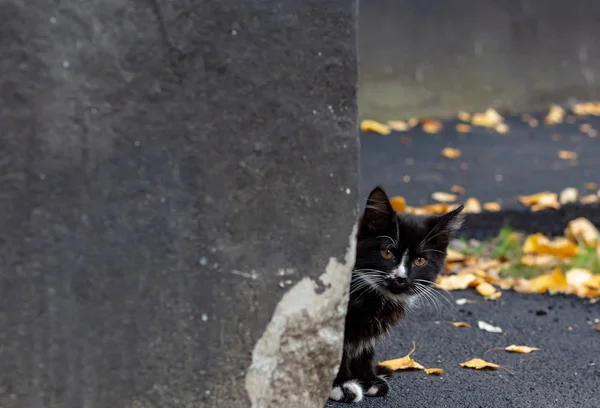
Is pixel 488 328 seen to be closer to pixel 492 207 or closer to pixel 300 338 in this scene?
pixel 300 338

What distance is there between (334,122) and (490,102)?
7.61 metres

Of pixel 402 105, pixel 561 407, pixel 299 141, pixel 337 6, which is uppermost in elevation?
pixel 402 105

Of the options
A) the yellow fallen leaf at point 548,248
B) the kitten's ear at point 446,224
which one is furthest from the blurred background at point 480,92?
the kitten's ear at point 446,224

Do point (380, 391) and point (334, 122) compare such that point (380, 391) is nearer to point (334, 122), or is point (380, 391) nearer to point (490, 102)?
point (334, 122)

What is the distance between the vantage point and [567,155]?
799 centimetres

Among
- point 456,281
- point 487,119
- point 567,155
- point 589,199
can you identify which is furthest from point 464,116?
point 456,281

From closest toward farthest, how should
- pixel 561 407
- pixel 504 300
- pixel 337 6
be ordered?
pixel 337 6 → pixel 561 407 → pixel 504 300

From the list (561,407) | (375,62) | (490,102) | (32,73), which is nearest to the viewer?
(32,73)

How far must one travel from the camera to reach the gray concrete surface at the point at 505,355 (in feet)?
9.39

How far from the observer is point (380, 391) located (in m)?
2.86

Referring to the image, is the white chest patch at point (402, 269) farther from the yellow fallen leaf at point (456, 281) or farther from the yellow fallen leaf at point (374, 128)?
the yellow fallen leaf at point (374, 128)

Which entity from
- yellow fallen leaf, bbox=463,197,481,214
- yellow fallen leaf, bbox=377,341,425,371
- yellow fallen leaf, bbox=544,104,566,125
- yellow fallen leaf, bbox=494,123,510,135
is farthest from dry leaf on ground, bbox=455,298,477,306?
yellow fallen leaf, bbox=544,104,566,125

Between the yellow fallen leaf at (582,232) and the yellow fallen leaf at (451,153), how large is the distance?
2.23 m

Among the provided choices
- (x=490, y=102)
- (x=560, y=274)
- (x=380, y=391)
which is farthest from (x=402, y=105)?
(x=380, y=391)
